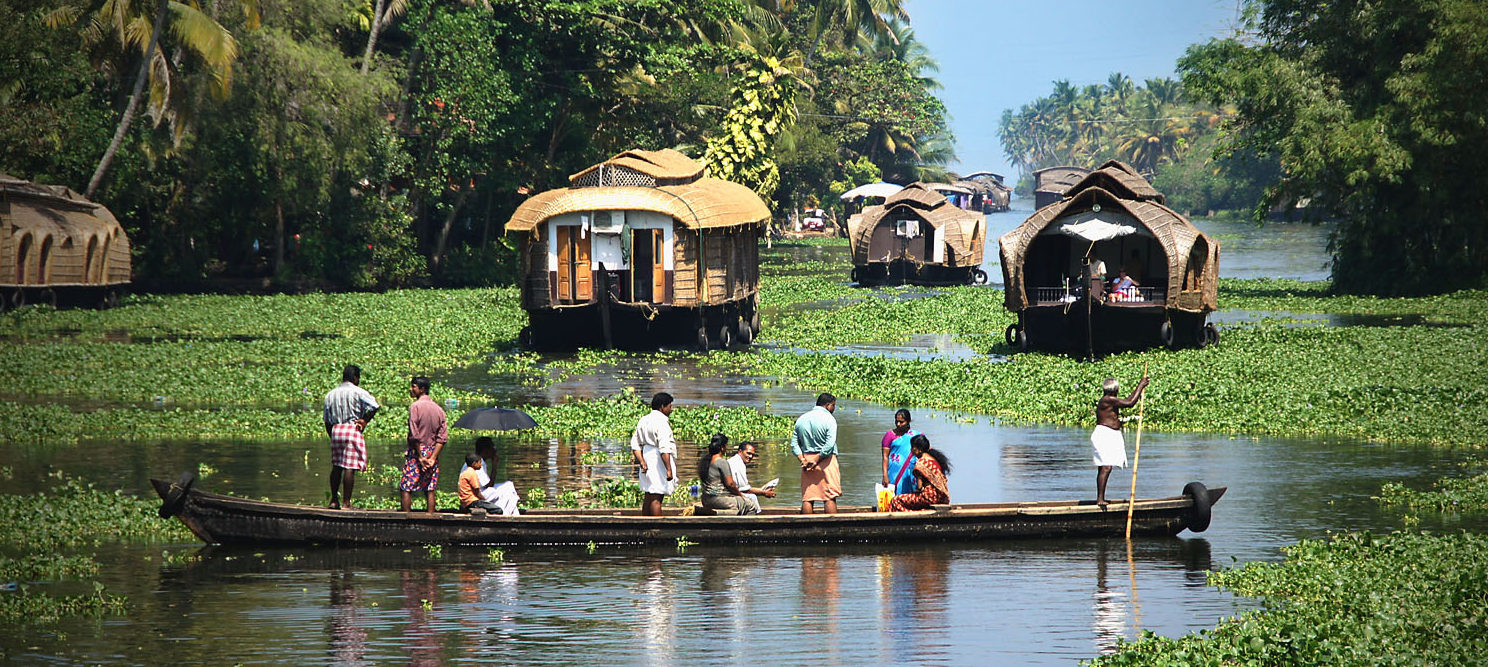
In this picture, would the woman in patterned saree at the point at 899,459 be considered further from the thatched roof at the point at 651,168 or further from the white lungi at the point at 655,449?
the thatched roof at the point at 651,168

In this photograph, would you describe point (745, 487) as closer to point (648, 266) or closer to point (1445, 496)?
point (1445, 496)

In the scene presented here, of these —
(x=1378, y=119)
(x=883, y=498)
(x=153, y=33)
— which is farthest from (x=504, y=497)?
(x=1378, y=119)

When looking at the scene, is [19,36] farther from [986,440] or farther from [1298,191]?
[1298,191]

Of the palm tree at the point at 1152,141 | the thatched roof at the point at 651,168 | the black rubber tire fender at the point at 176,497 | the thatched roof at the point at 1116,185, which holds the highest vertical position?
the palm tree at the point at 1152,141

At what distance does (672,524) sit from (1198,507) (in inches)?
213

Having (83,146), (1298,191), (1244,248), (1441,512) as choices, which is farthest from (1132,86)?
(1441,512)

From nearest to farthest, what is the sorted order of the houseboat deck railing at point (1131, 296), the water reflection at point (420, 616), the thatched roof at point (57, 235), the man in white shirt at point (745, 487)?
the water reflection at point (420, 616) → the man in white shirt at point (745, 487) → the houseboat deck railing at point (1131, 296) → the thatched roof at point (57, 235)

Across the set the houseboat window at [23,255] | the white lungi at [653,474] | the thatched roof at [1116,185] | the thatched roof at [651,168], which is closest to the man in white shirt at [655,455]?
the white lungi at [653,474]

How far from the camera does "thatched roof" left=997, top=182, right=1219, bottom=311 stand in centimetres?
2891

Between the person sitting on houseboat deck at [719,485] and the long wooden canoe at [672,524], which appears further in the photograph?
the person sitting on houseboat deck at [719,485]

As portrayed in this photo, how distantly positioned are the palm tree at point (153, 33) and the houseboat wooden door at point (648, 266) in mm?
11350

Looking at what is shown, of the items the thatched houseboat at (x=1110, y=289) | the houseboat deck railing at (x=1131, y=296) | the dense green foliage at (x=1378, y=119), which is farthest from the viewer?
the dense green foliage at (x=1378, y=119)

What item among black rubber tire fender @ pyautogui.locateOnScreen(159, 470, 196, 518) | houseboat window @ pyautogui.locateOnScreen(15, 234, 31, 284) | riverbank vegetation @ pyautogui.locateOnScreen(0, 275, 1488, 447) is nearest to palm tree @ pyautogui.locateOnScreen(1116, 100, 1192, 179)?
riverbank vegetation @ pyautogui.locateOnScreen(0, 275, 1488, 447)

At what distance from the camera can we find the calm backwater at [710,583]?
38.0ft
